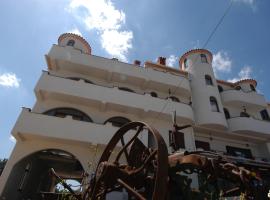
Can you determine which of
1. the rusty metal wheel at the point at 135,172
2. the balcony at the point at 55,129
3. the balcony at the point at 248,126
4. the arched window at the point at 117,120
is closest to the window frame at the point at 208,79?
the balcony at the point at 248,126

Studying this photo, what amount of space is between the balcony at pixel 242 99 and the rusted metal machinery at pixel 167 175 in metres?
15.6

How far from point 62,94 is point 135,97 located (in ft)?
15.2

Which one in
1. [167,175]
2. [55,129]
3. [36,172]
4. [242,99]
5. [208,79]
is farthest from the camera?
[208,79]

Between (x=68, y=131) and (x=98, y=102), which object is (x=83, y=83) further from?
(x=68, y=131)

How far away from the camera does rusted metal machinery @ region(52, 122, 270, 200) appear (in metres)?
2.73

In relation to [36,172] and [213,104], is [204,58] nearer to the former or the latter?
[213,104]

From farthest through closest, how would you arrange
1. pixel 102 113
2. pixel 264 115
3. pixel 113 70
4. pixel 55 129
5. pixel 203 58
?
pixel 203 58
pixel 264 115
pixel 113 70
pixel 102 113
pixel 55 129

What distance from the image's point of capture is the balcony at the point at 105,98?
13539mm

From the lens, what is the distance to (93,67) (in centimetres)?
1585

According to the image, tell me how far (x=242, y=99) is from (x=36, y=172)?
54.9 ft

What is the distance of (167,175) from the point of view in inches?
113

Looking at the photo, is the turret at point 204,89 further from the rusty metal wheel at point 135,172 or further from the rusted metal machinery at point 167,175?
the rusty metal wheel at point 135,172

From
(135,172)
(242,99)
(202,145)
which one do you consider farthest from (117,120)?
(242,99)

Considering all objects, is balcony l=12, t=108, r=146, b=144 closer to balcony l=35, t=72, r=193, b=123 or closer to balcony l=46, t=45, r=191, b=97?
balcony l=35, t=72, r=193, b=123
